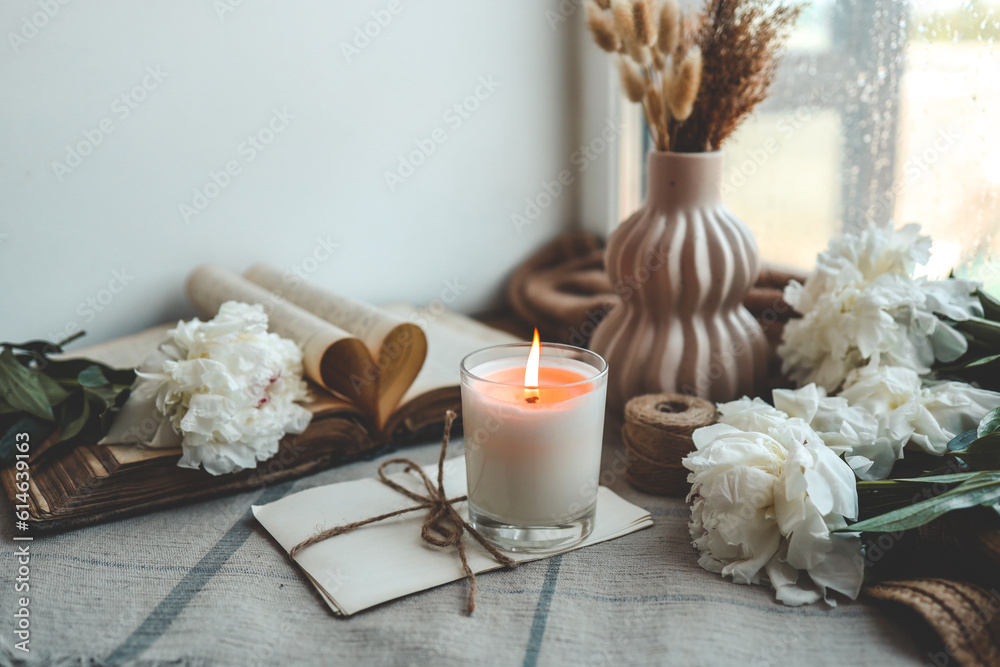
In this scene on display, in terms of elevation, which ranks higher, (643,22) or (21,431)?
(643,22)

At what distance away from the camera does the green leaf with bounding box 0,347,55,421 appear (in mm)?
759

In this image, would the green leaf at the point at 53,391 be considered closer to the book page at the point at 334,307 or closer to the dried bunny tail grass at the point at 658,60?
the book page at the point at 334,307

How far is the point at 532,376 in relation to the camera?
0.62 metres

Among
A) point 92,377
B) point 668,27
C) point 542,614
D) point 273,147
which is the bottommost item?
point 542,614

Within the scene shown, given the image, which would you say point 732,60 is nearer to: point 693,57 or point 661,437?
point 693,57

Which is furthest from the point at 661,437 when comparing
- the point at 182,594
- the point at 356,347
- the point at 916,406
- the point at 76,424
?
the point at 76,424

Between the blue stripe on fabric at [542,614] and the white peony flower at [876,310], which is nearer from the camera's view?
the blue stripe on fabric at [542,614]

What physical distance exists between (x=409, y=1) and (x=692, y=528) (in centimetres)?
88

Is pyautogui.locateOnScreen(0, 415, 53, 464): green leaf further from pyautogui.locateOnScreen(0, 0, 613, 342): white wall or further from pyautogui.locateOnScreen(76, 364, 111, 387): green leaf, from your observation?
pyautogui.locateOnScreen(0, 0, 613, 342): white wall

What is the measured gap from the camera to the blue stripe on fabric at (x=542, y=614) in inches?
20.4

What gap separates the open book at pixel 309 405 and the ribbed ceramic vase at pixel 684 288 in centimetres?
23

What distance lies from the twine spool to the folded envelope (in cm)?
4

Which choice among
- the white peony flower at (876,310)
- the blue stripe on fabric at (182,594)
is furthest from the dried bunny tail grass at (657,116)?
the blue stripe on fabric at (182,594)

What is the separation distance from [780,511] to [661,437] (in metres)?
0.16
